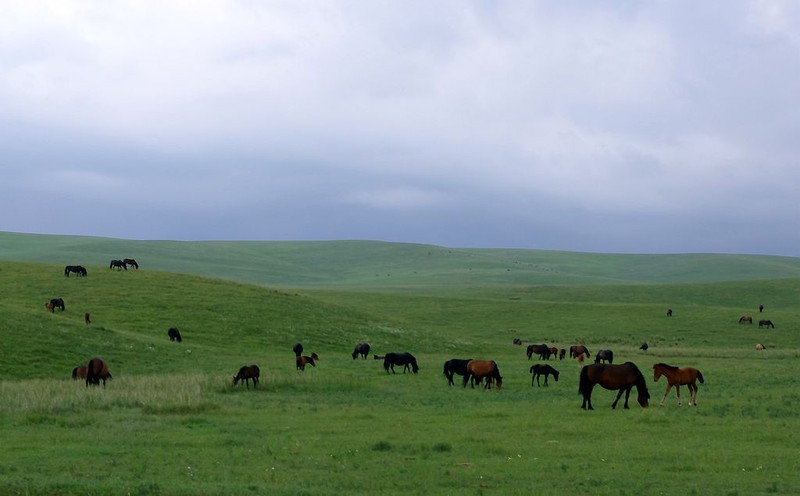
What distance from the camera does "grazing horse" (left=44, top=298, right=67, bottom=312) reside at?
49.5 m

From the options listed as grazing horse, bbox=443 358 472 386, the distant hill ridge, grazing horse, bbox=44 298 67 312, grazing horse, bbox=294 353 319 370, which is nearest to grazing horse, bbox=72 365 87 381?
grazing horse, bbox=294 353 319 370

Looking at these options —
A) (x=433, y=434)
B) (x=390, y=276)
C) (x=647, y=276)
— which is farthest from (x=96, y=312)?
(x=647, y=276)

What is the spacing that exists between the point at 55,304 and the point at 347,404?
30182 millimetres

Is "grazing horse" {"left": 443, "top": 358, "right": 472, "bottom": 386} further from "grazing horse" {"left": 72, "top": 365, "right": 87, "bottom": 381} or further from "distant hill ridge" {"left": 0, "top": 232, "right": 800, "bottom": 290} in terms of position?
"distant hill ridge" {"left": 0, "top": 232, "right": 800, "bottom": 290}

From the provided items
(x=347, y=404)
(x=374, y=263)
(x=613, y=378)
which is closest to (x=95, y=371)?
(x=347, y=404)

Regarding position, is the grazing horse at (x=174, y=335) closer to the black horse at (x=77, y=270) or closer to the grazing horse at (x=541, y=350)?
the grazing horse at (x=541, y=350)

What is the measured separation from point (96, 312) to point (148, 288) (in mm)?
8609

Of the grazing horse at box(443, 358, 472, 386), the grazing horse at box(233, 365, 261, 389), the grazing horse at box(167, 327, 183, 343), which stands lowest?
the grazing horse at box(167, 327, 183, 343)

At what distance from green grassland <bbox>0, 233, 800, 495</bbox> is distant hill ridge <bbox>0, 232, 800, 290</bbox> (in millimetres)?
62568

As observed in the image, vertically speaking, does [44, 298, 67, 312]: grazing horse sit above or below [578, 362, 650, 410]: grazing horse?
below

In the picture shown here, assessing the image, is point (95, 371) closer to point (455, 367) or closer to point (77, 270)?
point (455, 367)

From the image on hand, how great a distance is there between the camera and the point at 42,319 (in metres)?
42.0

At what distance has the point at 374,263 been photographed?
566 feet

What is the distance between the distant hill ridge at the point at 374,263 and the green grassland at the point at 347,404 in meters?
62.6
